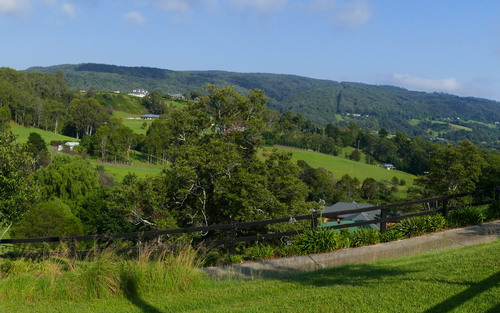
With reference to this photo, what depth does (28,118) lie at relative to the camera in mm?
110250

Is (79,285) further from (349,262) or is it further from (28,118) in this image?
(28,118)

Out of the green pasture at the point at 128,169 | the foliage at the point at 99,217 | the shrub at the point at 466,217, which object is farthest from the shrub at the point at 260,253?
the green pasture at the point at 128,169

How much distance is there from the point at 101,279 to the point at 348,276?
11.9ft

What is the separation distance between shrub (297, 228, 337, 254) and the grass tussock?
2.97 m

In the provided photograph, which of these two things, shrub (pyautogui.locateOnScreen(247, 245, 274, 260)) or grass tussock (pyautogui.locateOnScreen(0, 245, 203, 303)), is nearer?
grass tussock (pyautogui.locateOnScreen(0, 245, 203, 303))

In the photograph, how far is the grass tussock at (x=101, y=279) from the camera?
6277mm

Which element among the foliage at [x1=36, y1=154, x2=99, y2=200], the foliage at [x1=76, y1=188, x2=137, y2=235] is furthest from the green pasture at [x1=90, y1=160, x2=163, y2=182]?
the foliage at [x1=76, y1=188, x2=137, y2=235]

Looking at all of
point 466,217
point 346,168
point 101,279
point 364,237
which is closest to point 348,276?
point 364,237

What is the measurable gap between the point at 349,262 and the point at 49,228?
37.3 meters

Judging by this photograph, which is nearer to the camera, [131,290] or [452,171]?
[131,290]

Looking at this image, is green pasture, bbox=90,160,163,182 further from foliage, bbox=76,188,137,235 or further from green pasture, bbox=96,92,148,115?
green pasture, bbox=96,92,148,115

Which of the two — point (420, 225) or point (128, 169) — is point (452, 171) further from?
point (128, 169)

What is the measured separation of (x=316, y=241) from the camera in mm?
9430

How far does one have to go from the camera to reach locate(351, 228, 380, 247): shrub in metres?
9.92
